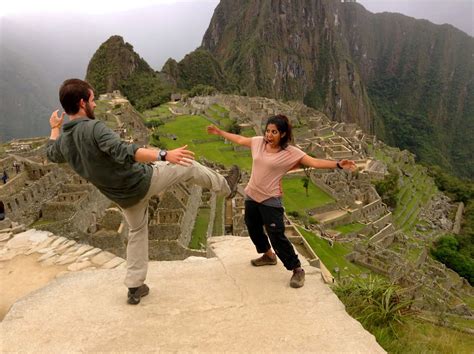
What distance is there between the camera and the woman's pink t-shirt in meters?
4.44

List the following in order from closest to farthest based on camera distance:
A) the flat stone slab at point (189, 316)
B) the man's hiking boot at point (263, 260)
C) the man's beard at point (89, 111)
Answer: the flat stone slab at point (189, 316), the man's beard at point (89, 111), the man's hiking boot at point (263, 260)

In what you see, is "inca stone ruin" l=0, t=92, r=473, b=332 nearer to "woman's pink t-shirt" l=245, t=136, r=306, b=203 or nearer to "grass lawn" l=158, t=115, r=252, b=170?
"woman's pink t-shirt" l=245, t=136, r=306, b=203

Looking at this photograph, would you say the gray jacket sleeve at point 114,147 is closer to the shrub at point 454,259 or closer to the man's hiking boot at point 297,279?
the man's hiking boot at point 297,279

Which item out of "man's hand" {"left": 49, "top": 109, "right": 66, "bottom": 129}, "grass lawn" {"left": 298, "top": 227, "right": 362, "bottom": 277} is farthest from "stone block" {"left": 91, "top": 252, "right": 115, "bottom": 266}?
"grass lawn" {"left": 298, "top": 227, "right": 362, "bottom": 277}

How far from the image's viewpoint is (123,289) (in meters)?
4.48

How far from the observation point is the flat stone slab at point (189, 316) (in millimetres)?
3568

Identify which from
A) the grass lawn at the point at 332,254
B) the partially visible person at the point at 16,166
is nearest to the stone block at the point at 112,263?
the partially visible person at the point at 16,166

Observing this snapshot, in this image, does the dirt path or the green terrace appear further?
the green terrace

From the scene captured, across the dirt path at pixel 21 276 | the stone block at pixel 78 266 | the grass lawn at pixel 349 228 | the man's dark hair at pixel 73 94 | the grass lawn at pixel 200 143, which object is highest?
the man's dark hair at pixel 73 94

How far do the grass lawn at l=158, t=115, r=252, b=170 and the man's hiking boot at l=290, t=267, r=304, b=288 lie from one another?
2377cm

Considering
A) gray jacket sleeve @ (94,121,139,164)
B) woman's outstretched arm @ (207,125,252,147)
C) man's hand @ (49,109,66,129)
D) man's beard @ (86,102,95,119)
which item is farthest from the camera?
woman's outstretched arm @ (207,125,252,147)

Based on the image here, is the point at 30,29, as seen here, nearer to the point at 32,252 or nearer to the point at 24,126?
the point at 24,126

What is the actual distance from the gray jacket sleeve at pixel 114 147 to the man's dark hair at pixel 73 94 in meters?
0.38

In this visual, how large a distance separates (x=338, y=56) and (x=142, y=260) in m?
166
